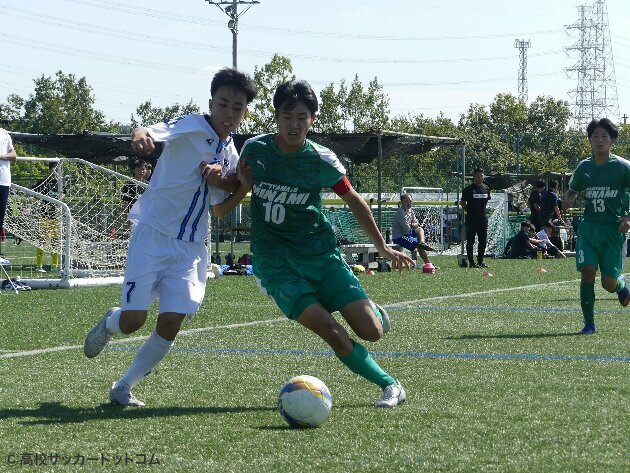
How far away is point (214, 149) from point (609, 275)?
5.54 meters

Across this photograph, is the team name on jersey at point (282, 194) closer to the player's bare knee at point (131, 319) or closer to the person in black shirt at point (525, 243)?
the player's bare knee at point (131, 319)

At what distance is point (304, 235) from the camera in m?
6.72

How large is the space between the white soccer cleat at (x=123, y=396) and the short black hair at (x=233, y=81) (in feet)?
5.88

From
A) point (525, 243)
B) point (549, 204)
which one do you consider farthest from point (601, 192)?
point (525, 243)

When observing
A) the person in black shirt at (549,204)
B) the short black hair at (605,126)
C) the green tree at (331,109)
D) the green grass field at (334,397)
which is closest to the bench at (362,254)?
the person in black shirt at (549,204)

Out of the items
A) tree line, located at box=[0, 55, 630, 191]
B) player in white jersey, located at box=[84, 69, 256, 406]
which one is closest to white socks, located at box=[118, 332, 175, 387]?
player in white jersey, located at box=[84, 69, 256, 406]

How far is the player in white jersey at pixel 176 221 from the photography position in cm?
661

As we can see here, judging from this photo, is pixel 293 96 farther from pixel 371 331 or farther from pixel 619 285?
pixel 619 285

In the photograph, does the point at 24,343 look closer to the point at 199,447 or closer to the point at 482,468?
the point at 199,447

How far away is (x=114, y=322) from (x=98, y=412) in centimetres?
78

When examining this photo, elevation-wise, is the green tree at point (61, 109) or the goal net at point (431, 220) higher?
the green tree at point (61, 109)

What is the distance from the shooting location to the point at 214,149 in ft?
22.2

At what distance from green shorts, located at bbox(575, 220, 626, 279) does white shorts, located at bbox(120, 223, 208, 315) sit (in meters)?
5.32

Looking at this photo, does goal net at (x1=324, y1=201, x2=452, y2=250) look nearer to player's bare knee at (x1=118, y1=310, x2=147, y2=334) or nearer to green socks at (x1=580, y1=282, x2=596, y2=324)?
green socks at (x1=580, y1=282, x2=596, y2=324)
